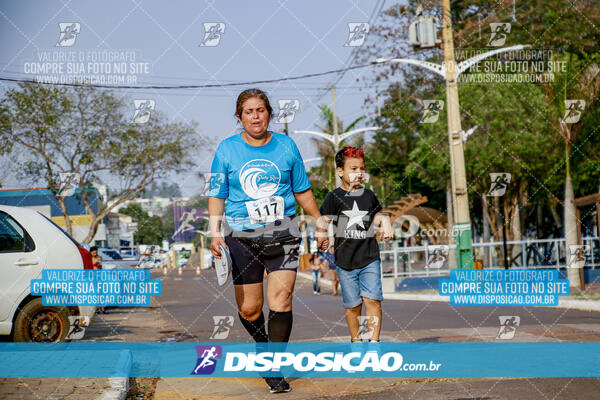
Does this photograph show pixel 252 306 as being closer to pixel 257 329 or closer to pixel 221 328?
pixel 257 329

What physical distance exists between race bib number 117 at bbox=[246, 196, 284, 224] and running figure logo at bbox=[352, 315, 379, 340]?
124cm

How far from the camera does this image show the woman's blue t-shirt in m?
5.41

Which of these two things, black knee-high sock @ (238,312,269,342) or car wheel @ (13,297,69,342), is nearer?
black knee-high sock @ (238,312,269,342)

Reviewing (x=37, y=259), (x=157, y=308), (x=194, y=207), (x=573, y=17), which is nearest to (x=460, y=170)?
(x=194, y=207)

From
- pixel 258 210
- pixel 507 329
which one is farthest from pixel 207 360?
pixel 507 329

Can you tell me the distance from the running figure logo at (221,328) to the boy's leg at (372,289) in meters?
4.24

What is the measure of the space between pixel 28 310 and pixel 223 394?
3.72 meters

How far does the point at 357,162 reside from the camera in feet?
20.2

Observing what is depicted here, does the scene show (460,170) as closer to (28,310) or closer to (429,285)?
(429,285)

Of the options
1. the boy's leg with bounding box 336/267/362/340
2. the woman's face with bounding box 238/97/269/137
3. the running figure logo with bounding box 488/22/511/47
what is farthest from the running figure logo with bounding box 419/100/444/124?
the woman's face with bounding box 238/97/269/137

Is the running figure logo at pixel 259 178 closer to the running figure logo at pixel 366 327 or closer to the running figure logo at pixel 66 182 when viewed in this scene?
the running figure logo at pixel 366 327

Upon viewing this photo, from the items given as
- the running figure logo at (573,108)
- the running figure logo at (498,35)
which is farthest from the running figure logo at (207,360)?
the running figure logo at (573,108)

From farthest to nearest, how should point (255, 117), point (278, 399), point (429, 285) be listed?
point (429, 285)
point (255, 117)
point (278, 399)

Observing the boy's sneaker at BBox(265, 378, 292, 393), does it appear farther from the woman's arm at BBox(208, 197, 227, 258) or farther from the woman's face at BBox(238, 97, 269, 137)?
the woman's face at BBox(238, 97, 269, 137)
